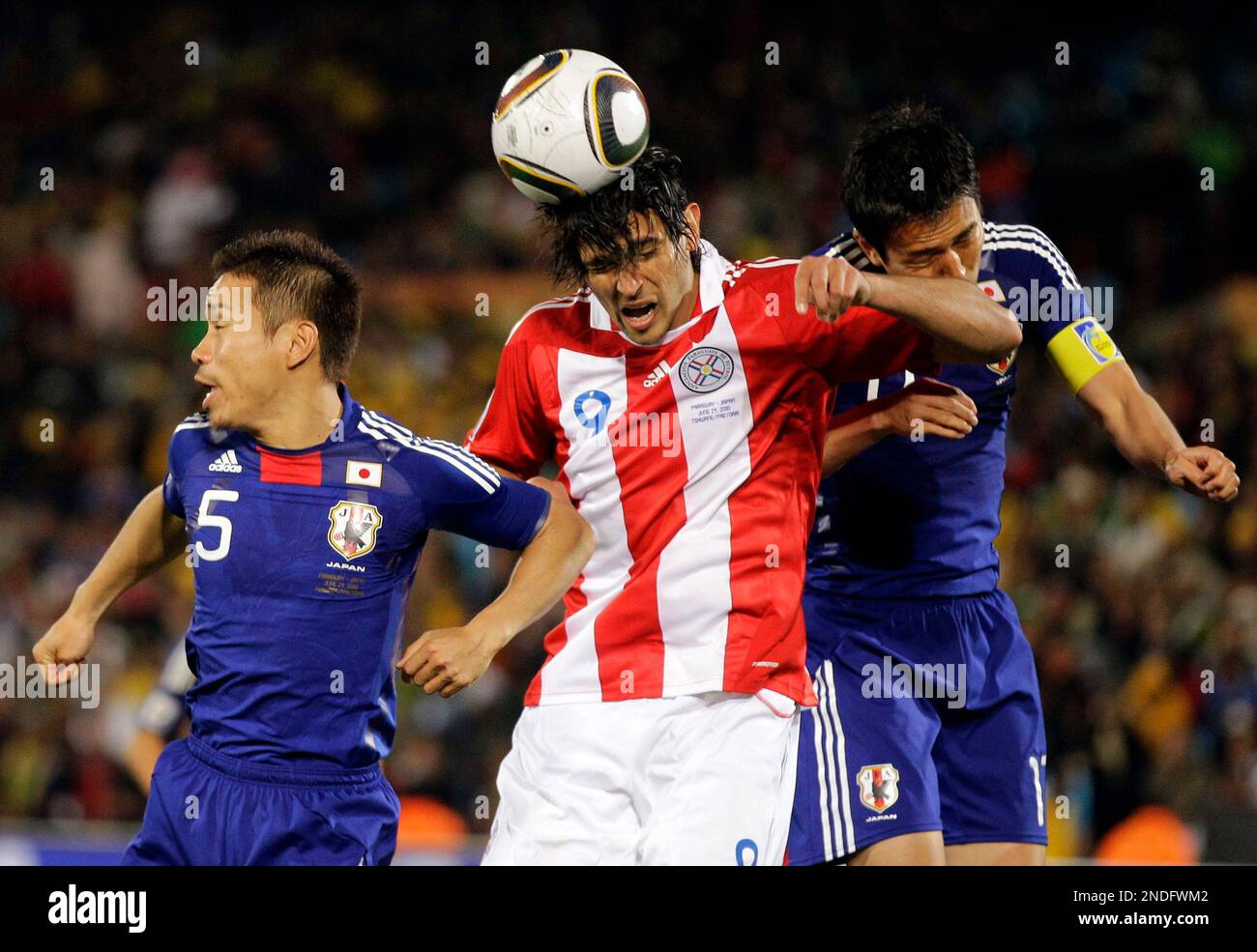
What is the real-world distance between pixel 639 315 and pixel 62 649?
5.15ft

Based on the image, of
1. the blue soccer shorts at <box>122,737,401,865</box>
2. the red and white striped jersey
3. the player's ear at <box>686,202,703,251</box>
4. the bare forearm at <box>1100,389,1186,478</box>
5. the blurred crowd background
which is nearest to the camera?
the blue soccer shorts at <box>122,737,401,865</box>

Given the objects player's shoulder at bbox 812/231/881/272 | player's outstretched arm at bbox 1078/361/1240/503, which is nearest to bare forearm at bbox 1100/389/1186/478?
player's outstretched arm at bbox 1078/361/1240/503

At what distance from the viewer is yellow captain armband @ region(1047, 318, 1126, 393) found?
13.4 feet

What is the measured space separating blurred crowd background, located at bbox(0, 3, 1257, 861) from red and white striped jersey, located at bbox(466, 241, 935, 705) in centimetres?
334

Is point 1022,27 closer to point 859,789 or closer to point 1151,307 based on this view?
point 1151,307

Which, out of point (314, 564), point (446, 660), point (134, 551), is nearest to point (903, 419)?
point (446, 660)

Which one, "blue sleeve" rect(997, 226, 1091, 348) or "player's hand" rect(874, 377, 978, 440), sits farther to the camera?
"blue sleeve" rect(997, 226, 1091, 348)

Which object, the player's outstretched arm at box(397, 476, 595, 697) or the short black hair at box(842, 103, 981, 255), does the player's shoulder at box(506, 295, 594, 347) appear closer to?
the player's outstretched arm at box(397, 476, 595, 697)

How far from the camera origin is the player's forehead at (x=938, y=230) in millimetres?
3869

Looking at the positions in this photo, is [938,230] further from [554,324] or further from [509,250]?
[509,250]

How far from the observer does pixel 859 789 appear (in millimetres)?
3797

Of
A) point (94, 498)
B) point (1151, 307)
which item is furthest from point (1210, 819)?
point (94, 498)

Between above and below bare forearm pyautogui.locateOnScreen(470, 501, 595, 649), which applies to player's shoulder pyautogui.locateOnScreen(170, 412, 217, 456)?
above

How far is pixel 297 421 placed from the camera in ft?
11.5
